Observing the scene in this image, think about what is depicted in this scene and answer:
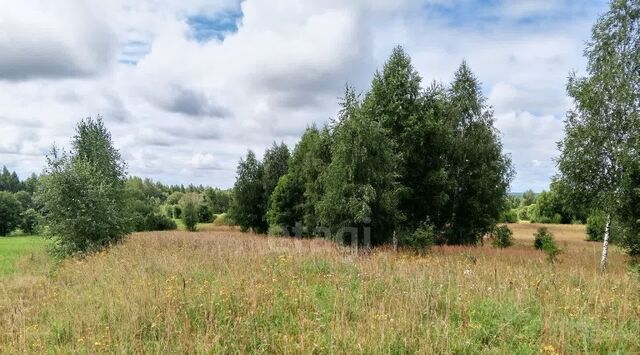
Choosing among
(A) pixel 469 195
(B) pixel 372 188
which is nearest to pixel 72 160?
(B) pixel 372 188

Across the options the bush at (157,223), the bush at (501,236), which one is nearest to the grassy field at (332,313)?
the bush at (501,236)

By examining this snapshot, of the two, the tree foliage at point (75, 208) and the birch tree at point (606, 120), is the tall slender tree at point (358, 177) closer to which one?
the birch tree at point (606, 120)

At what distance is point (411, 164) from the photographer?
69.8 feet

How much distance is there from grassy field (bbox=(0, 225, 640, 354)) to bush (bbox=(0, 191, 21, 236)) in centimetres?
6428

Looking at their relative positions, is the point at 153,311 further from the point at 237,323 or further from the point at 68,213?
the point at 68,213

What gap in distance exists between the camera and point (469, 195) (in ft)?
77.4

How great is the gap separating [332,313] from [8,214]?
71.2 m

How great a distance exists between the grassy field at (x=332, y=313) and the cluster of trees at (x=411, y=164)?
323 inches

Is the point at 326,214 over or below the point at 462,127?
below

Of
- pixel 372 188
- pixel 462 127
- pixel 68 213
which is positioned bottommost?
pixel 68 213

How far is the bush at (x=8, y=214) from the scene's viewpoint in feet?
190

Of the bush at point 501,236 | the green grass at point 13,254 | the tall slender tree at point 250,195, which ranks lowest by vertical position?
the green grass at point 13,254

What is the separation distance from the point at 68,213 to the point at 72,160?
11.2ft

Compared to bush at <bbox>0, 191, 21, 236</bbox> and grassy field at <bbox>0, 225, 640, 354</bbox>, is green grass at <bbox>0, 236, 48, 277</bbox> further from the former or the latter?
bush at <bbox>0, 191, 21, 236</bbox>
